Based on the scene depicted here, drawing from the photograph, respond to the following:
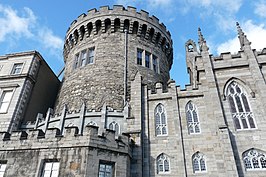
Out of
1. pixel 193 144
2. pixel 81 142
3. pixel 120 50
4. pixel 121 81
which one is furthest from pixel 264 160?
pixel 120 50

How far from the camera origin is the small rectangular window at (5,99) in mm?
18961

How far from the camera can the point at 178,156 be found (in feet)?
41.5

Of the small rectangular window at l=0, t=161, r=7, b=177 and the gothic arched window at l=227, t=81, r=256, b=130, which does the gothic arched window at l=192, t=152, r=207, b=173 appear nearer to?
the gothic arched window at l=227, t=81, r=256, b=130

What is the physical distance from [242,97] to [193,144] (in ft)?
15.4

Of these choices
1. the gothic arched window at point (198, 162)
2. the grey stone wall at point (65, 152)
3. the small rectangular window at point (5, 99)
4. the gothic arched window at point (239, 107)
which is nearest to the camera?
the grey stone wall at point (65, 152)

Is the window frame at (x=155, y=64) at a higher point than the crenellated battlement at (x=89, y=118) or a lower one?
higher

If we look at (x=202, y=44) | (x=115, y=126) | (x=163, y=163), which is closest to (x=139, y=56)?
(x=202, y=44)

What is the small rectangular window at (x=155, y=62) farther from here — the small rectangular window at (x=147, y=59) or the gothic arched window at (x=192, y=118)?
the gothic arched window at (x=192, y=118)

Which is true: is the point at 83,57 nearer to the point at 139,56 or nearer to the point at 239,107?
the point at 139,56

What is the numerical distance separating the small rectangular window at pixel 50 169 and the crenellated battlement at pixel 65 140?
0.77m

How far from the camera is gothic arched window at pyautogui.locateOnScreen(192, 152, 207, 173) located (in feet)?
40.0

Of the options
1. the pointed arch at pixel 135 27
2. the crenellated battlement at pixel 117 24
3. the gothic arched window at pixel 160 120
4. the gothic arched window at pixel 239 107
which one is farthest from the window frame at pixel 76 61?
the gothic arched window at pixel 239 107

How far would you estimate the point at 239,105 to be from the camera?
1405cm

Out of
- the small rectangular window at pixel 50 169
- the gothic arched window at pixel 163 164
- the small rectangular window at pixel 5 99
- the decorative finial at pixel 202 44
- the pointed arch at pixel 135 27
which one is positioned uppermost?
the pointed arch at pixel 135 27
